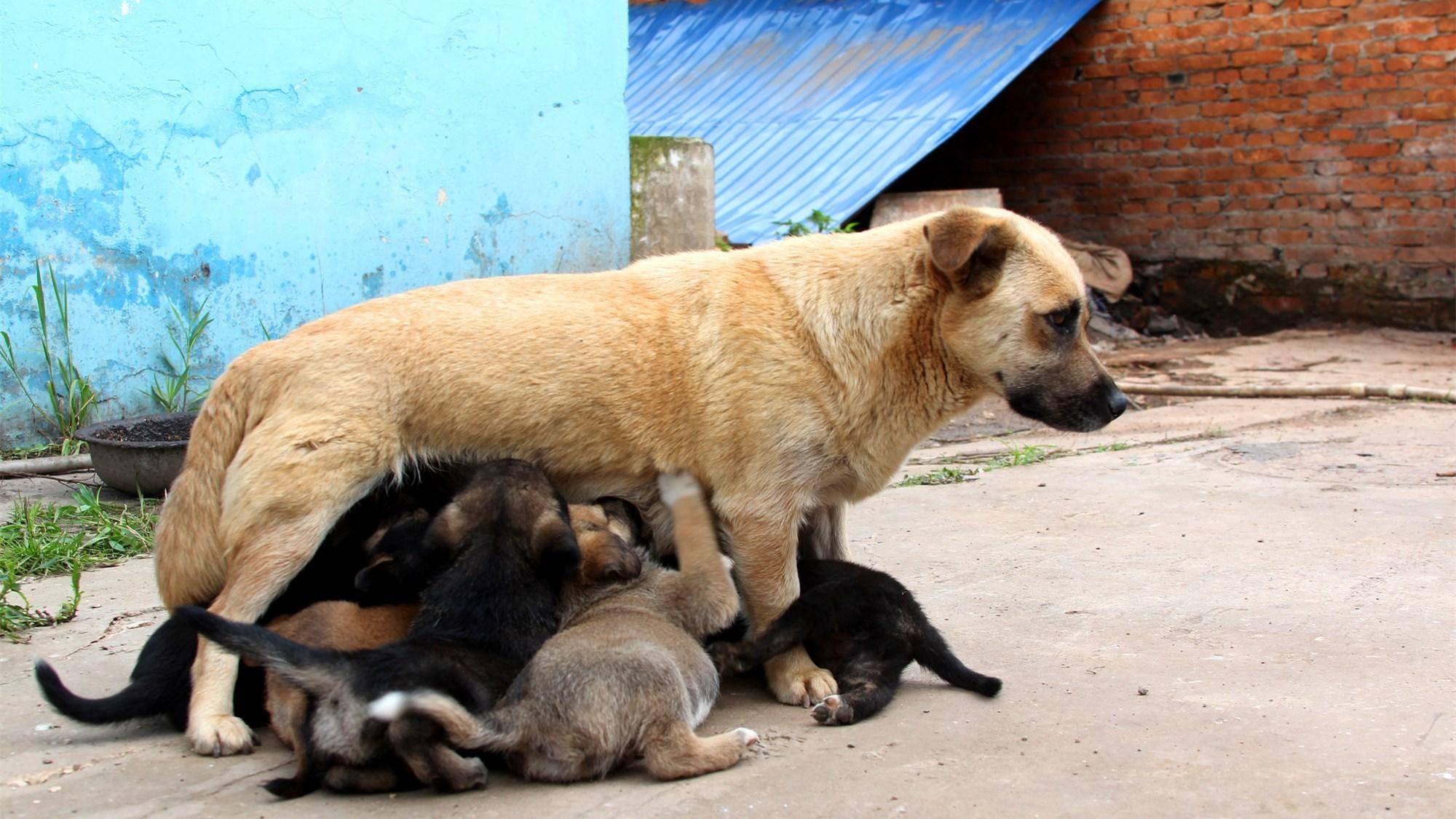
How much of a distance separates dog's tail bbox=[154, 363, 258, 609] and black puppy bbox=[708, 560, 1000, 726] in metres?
1.67

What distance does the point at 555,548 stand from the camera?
4.02 metres

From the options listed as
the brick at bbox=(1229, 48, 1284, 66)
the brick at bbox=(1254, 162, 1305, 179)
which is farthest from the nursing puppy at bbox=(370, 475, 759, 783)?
the brick at bbox=(1229, 48, 1284, 66)

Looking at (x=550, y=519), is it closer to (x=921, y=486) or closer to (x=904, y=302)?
(x=904, y=302)

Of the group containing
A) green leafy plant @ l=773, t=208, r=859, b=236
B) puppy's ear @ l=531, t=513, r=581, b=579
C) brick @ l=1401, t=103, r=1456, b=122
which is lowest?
puppy's ear @ l=531, t=513, r=581, b=579

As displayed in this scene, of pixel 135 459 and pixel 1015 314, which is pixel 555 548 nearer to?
pixel 1015 314

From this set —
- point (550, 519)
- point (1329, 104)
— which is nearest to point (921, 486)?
point (550, 519)

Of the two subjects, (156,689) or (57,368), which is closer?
(156,689)

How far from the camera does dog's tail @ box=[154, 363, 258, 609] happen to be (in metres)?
4.36

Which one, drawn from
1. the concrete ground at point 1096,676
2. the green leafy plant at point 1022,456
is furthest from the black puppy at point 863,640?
the green leafy plant at point 1022,456

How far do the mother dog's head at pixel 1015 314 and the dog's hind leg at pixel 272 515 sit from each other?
201 cm

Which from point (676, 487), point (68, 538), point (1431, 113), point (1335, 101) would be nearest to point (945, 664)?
point (676, 487)

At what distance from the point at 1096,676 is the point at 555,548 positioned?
1.89 meters

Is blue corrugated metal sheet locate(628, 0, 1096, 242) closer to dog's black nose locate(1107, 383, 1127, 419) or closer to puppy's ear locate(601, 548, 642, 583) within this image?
dog's black nose locate(1107, 383, 1127, 419)

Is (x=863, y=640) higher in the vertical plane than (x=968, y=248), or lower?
lower
